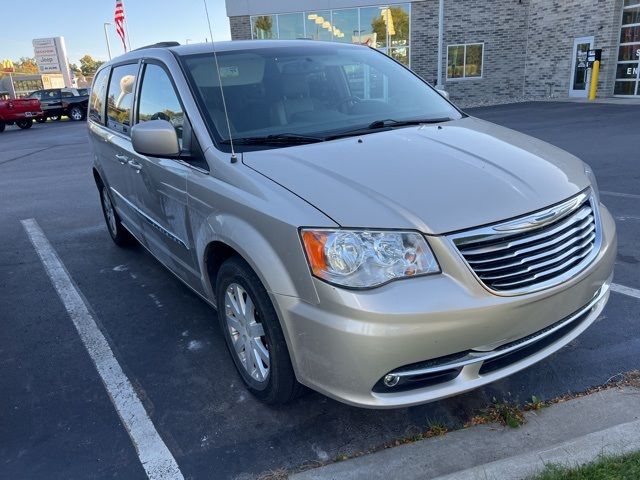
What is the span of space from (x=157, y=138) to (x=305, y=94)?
103cm

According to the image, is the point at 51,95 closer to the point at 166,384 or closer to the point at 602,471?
the point at 166,384

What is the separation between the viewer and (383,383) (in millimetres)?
2209

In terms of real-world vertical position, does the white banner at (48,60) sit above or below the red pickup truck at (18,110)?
above

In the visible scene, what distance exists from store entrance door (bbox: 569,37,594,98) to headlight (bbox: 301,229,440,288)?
21.1 metres

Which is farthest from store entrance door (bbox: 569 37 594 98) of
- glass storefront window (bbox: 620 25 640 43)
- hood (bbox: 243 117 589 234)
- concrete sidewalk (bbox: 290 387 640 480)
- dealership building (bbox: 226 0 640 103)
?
concrete sidewalk (bbox: 290 387 640 480)

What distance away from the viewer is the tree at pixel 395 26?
22359 millimetres

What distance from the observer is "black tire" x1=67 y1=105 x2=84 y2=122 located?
29703 millimetres

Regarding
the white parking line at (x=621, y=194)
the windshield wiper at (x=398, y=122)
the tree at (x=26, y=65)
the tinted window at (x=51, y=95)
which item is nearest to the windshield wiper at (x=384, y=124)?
the windshield wiper at (x=398, y=122)

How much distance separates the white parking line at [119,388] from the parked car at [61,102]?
27.8m

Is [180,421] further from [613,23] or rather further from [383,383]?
[613,23]

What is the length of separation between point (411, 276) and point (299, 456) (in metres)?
1.04

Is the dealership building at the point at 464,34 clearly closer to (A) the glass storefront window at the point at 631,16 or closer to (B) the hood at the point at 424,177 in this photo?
(A) the glass storefront window at the point at 631,16

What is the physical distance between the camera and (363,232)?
2180mm

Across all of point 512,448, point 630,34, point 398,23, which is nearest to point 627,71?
point 630,34
